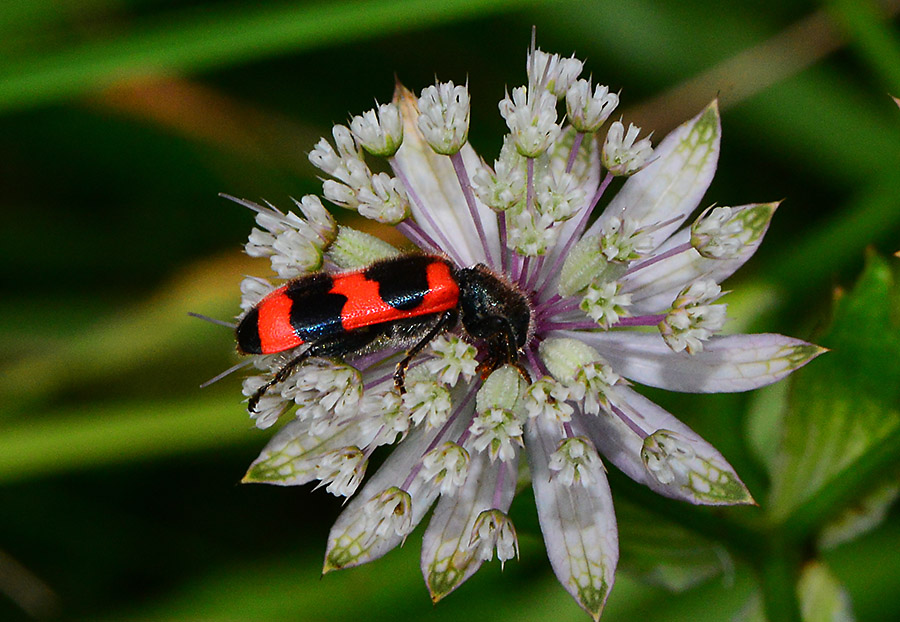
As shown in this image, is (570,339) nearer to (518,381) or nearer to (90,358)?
(518,381)

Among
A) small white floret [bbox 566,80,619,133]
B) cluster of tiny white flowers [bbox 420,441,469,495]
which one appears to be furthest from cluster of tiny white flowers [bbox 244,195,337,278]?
small white floret [bbox 566,80,619,133]

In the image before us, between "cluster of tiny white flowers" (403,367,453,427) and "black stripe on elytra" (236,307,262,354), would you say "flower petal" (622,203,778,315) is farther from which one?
"black stripe on elytra" (236,307,262,354)

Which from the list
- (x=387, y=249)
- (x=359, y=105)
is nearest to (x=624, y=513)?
(x=387, y=249)

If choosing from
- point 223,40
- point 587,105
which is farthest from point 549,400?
point 223,40

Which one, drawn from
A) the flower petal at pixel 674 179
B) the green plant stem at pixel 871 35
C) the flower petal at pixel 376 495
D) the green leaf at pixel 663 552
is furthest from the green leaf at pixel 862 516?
the green plant stem at pixel 871 35

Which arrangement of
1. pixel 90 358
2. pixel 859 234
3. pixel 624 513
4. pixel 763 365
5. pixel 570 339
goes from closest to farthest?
pixel 763 365 < pixel 570 339 < pixel 624 513 < pixel 859 234 < pixel 90 358

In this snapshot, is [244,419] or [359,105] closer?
[244,419]
